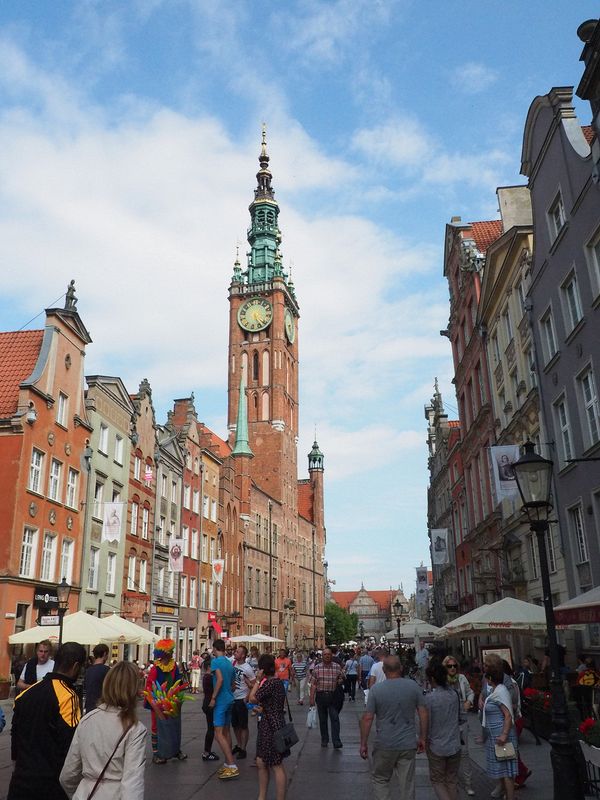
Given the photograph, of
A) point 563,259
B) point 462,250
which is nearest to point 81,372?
point 462,250

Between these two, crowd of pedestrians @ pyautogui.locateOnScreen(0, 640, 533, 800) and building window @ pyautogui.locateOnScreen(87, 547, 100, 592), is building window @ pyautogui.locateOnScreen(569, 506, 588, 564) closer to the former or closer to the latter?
crowd of pedestrians @ pyautogui.locateOnScreen(0, 640, 533, 800)

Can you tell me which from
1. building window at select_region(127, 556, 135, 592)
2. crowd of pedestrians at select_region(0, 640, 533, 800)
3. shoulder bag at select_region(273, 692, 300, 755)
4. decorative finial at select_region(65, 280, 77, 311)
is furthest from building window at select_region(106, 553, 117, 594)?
shoulder bag at select_region(273, 692, 300, 755)

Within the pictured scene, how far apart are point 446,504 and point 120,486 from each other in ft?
69.9

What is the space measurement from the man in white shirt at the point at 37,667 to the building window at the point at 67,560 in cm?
1720

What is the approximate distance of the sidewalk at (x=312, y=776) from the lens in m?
8.84

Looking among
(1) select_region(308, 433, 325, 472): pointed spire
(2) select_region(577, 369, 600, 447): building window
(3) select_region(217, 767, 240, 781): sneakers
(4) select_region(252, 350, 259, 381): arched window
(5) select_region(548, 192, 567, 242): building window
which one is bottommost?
(3) select_region(217, 767, 240, 781): sneakers

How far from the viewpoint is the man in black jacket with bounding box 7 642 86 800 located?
4.57 m

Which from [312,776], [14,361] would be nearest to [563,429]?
[312,776]

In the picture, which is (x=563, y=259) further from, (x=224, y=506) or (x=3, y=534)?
(x=224, y=506)

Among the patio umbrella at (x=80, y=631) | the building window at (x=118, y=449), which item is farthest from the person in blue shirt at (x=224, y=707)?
the building window at (x=118, y=449)

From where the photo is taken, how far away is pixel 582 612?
11.7 m

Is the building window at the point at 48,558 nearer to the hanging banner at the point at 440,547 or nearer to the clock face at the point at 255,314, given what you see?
the hanging banner at the point at 440,547

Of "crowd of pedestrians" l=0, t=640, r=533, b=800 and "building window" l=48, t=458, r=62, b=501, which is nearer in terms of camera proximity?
"crowd of pedestrians" l=0, t=640, r=533, b=800

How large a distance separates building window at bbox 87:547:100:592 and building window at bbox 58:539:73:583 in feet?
5.75
